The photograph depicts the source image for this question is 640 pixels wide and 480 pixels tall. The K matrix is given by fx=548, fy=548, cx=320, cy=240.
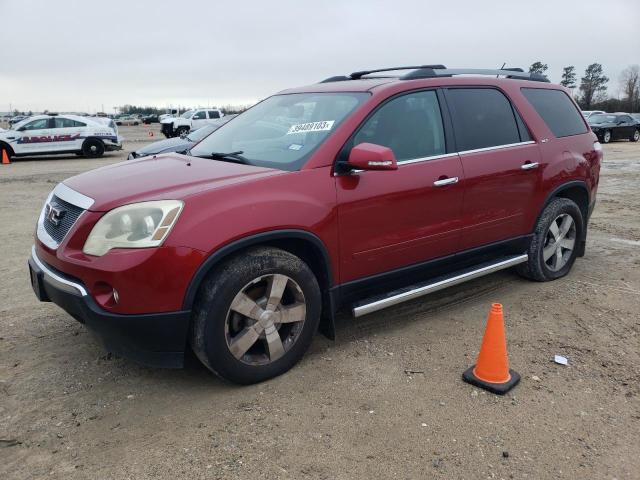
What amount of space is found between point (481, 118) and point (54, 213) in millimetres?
3194

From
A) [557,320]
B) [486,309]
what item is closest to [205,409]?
[486,309]

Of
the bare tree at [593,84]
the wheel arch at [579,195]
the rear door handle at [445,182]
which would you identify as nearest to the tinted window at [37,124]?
the wheel arch at [579,195]

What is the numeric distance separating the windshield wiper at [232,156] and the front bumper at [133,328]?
1186 millimetres

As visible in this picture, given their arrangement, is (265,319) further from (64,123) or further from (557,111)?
(64,123)

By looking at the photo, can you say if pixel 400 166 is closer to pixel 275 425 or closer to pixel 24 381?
pixel 275 425

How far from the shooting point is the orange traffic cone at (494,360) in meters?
3.26

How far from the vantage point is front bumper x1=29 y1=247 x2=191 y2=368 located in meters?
2.90

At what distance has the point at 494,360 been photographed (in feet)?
10.8

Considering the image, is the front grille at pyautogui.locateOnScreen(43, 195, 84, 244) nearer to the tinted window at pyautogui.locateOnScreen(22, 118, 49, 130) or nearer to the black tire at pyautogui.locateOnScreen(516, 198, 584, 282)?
the black tire at pyautogui.locateOnScreen(516, 198, 584, 282)

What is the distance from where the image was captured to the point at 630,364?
3609 millimetres

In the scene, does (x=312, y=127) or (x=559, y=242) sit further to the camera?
(x=559, y=242)

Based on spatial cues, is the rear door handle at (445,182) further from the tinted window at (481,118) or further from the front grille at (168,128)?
the front grille at (168,128)

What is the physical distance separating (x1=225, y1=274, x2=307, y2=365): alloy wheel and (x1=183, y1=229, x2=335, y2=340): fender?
0.21 metres

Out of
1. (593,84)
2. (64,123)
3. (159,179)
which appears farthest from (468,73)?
(593,84)
